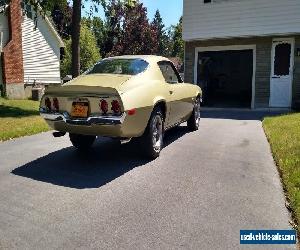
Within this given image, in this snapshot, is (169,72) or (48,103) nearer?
(48,103)

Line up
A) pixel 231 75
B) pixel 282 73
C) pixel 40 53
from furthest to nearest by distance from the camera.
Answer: pixel 40 53
pixel 231 75
pixel 282 73

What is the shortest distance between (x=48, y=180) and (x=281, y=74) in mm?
12602

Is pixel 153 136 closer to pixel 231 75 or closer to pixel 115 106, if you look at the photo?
pixel 115 106

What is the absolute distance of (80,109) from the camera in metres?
5.59

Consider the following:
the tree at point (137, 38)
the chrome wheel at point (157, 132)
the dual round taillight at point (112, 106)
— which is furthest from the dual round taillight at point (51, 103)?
the tree at point (137, 38)

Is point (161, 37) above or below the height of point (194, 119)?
above

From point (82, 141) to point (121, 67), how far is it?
1.61m

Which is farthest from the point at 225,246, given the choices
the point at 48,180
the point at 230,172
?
the point at 48,180

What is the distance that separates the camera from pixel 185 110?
816 cm

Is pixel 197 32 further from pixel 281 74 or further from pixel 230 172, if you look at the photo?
pixel 230 172

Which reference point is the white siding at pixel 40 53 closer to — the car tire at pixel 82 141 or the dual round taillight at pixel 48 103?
the car tire at pixel 82 141

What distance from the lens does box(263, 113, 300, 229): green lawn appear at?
14.6 feet

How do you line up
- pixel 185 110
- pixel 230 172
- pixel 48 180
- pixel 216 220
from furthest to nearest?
1. pixel 185 110
2. pixel 230 172
3. pixel 48 180
4. pixel 216 220

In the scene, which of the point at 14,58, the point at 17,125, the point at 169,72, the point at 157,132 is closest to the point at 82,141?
the point at 157,132
